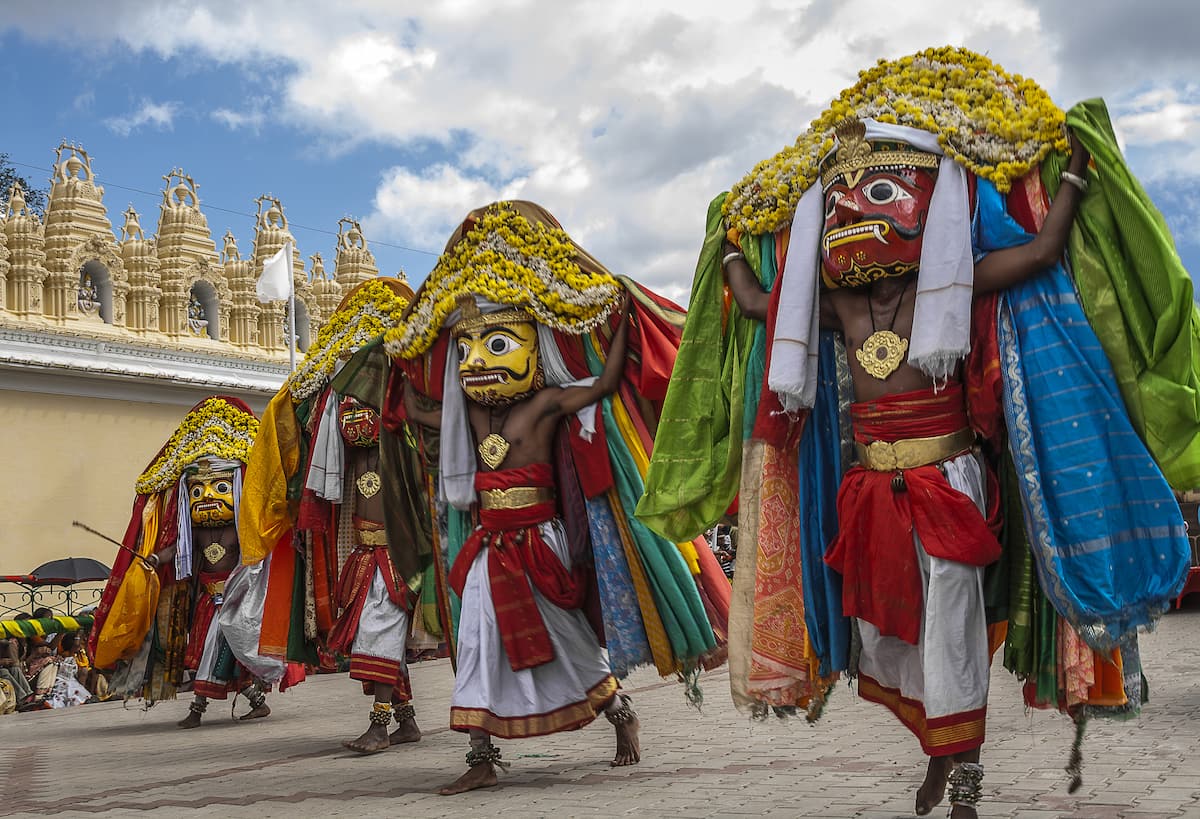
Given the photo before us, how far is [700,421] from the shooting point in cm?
474

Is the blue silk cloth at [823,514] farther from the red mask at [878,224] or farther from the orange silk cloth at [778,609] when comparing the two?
the red mask at [878,224]

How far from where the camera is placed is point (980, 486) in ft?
13.5

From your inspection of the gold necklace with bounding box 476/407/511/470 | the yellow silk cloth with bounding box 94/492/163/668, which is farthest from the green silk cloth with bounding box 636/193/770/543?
the yellow silk cloth with bounding box 94/492/163/668

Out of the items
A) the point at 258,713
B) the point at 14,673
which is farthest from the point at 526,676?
the point at 14,673

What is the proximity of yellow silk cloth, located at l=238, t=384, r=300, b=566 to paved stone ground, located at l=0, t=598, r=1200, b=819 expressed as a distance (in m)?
1.23

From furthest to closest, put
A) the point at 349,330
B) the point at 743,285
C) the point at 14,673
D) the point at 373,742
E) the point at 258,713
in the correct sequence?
the point at 14,673 < the point at 258,713 < the point at 349,330 < the point at 373,742 < the point at 743,285

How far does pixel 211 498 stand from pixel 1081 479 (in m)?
7.41

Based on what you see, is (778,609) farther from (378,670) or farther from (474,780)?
(378,670)

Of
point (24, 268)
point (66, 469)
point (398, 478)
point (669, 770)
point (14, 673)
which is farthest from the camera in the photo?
point (24, 268)

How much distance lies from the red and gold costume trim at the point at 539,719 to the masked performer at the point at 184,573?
4672 mm

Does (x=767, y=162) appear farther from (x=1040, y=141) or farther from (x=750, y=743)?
(x=750, y=743)

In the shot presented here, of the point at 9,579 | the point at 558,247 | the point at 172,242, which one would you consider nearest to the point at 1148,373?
the point at 558,247

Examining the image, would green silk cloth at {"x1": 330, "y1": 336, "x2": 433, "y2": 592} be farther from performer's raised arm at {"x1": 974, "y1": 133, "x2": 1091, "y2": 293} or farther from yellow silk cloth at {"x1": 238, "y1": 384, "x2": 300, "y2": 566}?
performer's raised arm at {"x1": 974, "y1": 133, "x2": 1091, "y2": 293}

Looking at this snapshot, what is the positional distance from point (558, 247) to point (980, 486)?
8.30 feet
